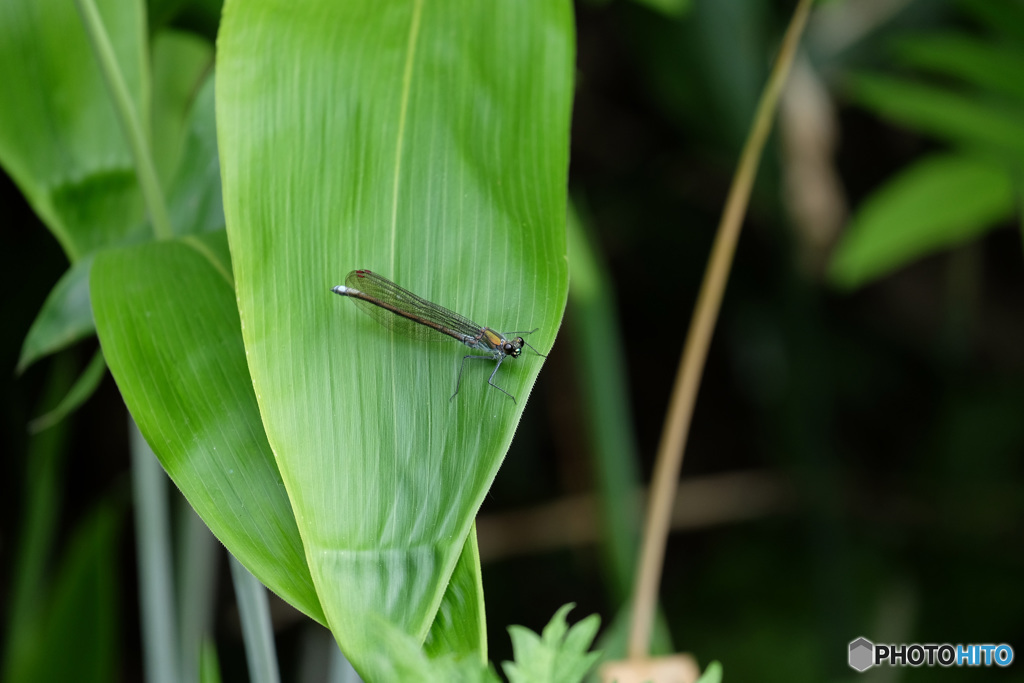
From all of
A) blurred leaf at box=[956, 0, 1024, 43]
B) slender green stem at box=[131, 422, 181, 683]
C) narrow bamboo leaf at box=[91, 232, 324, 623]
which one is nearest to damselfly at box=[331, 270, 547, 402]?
narrow bamboo leaf at box=[91, 232, 324, 623]

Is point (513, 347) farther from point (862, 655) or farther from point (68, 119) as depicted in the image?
point (862, 655)

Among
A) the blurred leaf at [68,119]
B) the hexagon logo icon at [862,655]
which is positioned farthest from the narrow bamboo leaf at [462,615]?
the hexagon logo icon at [862,655]

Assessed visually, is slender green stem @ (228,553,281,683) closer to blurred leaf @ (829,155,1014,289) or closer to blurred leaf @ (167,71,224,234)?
blurred leaf @ (167,71,224,234)

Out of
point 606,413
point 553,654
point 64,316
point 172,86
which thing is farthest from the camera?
point 606,413

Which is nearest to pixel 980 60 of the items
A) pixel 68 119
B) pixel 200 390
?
pixel 200 390

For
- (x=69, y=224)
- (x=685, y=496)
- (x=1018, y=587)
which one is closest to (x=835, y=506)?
(x=685, y=496)

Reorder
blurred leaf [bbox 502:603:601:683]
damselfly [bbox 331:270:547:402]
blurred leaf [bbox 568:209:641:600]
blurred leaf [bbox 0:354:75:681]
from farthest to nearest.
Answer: blurred leaf [bbox 568:209:641:600] < blurred leaf [bbox 0:354:75:681] < damselfly [bbox 331:270:547:402] < blurred leaf [bbox 502:603:601:683]
